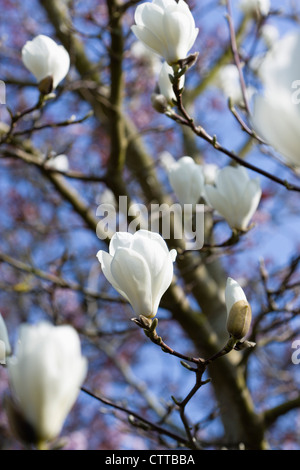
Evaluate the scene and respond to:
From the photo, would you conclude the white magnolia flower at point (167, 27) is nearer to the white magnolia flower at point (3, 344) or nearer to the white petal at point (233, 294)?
the white petal at point (233, 294)

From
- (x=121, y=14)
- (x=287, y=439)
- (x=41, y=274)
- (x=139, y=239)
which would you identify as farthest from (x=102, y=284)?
(x=139, y=239)

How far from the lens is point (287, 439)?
4.65 meters


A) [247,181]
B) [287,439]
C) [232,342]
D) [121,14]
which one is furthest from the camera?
[287,439]

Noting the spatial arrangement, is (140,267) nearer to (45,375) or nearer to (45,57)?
(45,375)

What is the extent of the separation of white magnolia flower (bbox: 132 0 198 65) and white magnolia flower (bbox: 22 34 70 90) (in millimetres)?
308

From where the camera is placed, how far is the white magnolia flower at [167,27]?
1.05m

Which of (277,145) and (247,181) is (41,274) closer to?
(247,181)

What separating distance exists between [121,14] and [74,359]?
165cm

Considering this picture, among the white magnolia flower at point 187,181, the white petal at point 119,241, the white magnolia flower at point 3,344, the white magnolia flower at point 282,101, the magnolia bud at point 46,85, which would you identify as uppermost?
the magnolia bud at point 46,85

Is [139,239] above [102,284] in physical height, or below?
below

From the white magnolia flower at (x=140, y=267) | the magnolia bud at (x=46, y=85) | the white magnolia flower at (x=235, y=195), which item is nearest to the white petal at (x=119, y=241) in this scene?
the white magnolia flower at (x=140, y=267)

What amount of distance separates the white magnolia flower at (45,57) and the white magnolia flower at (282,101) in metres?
0.82

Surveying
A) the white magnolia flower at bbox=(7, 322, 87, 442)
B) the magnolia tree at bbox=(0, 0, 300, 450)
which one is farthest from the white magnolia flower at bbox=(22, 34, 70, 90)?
the white magnolia flower at bbox=(7, 322, 87, 442)

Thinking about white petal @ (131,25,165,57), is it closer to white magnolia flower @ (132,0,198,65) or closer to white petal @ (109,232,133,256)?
white magnolia flower @ (132,0,198,65)
